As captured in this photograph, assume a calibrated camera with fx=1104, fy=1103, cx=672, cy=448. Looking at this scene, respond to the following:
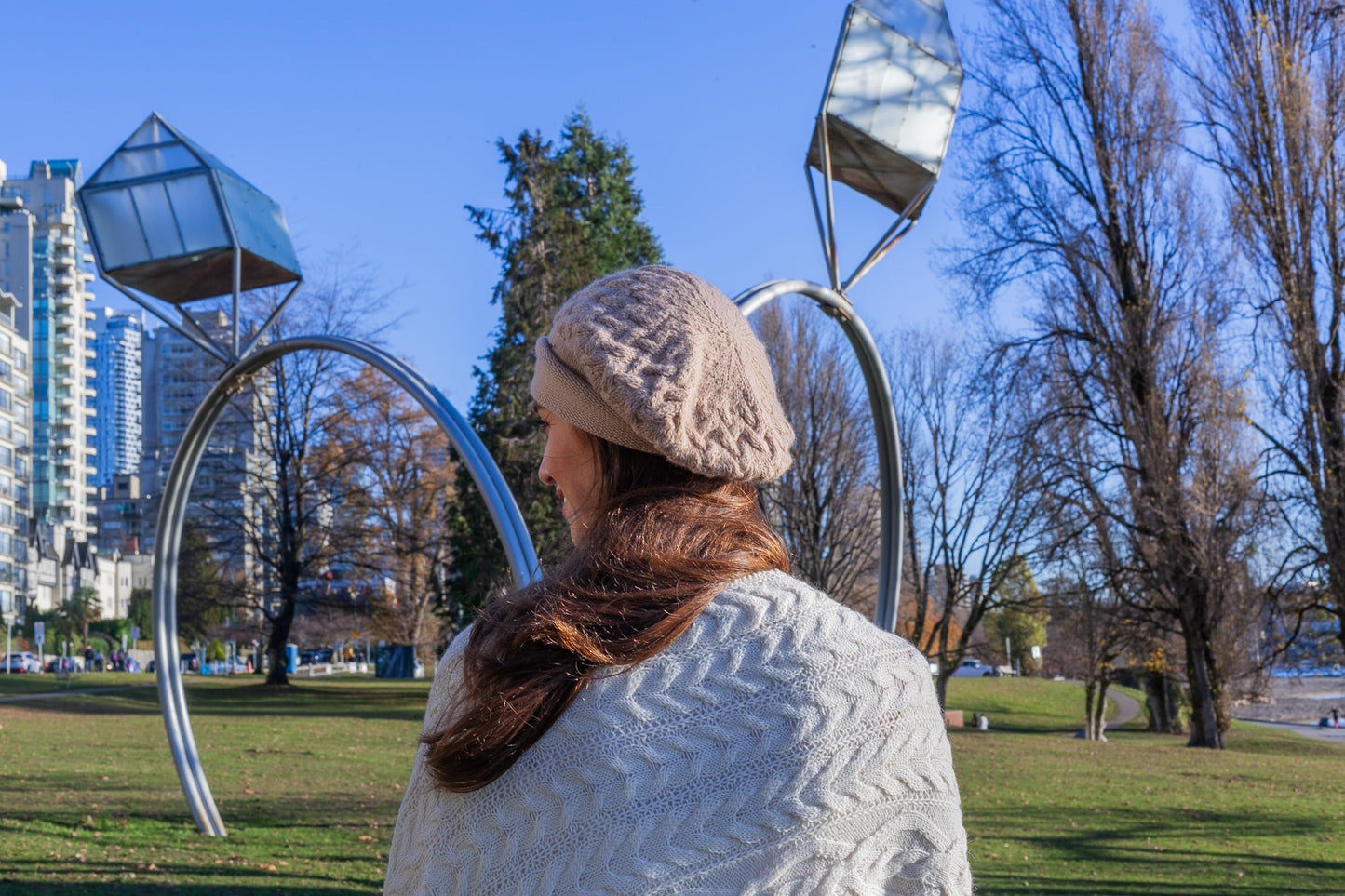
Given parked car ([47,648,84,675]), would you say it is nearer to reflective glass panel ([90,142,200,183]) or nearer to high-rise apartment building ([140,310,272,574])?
high-rise apartment building ([140,310,272,574])

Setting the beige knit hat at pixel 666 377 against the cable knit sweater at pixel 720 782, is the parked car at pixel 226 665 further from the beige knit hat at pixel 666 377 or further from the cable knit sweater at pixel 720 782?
the cable knit sweater at pixel 720 782

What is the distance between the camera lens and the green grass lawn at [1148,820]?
25.7ft

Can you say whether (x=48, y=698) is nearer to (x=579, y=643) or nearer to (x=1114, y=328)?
(x=1114, y=328)

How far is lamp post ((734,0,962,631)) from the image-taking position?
5.34 meters

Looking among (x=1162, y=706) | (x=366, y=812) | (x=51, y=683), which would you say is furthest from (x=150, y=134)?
(x=1162, y=706)

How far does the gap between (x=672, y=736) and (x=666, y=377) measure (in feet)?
1.56

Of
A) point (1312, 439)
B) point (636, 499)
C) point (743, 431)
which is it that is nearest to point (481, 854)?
point (636, 499)

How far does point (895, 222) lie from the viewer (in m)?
5.67

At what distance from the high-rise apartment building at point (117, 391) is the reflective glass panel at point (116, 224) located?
181456 millimetres

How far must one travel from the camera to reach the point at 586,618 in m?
1.32

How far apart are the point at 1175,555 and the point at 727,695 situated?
20.5m

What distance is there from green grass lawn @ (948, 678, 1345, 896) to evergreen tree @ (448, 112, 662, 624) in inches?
413

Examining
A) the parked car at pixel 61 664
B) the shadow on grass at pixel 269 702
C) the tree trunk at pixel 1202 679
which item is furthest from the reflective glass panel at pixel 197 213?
the parked car at pixel 61 664

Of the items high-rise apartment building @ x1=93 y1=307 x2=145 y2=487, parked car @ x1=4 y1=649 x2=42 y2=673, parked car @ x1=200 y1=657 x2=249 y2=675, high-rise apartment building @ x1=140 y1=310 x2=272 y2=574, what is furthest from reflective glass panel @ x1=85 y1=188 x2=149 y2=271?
high-rise apartment building @ x1=93 y1=307 x2=145 y2=487
